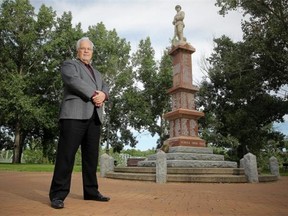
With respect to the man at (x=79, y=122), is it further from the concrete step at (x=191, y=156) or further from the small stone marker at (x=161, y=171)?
the concrete step at (x=191, y=156)

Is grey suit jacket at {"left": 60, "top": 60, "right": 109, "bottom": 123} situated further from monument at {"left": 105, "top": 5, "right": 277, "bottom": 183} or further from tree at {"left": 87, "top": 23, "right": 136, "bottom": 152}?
tree at {"left": 87, "top": 23, "right": 136, "bottom": 152}

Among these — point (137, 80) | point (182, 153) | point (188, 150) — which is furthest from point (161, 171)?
point (137, 80)

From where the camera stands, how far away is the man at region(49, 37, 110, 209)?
13.6 feet

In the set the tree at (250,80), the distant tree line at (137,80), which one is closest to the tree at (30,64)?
the distant tree line at (137,80)

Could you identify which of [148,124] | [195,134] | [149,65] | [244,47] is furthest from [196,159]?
[149,65]

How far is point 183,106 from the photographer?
597 inches

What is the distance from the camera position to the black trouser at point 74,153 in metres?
4.11

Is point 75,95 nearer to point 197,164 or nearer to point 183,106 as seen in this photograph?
point 197,164

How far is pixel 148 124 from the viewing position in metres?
38.0

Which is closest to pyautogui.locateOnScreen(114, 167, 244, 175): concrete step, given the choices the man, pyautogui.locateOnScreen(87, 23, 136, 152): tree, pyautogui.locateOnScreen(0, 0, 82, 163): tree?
the man

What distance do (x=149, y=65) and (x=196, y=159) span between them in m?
28.8

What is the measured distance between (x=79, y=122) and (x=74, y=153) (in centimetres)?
46

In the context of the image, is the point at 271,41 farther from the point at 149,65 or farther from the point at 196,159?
the point at 149,65

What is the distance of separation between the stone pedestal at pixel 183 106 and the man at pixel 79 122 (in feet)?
31.9
